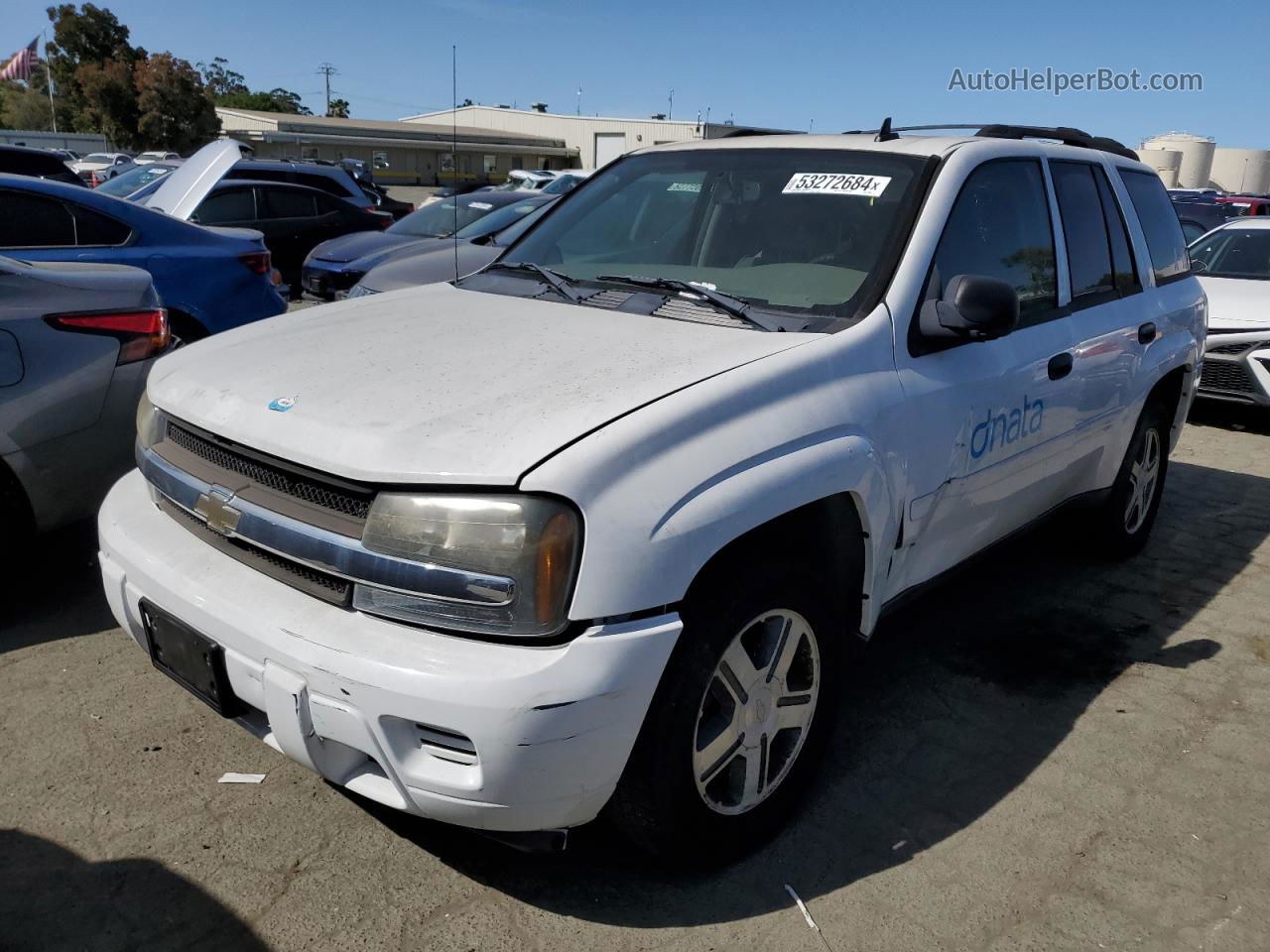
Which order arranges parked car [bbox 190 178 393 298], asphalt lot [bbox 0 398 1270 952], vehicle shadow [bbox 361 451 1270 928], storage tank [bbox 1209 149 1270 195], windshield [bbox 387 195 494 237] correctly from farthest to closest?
storage tank [bbox 1209 149 1270 195], parked car [bbox 190 178 393 298], windshield [bbox 387 195 494 237], vehicle shadow [bbox 361 451 1270 928], asphalt lot [bbox 0 398 1270 952]

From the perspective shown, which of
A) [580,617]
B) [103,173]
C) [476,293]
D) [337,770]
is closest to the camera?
[580,617]

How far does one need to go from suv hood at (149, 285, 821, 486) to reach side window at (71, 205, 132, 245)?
341cm

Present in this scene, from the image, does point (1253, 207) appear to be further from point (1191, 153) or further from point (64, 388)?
point (1191, 153)

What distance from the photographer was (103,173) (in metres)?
24.9

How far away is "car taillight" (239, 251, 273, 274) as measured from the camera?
6203mm

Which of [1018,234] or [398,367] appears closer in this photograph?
[398,367]

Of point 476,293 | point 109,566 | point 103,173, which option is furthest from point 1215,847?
point 103,173

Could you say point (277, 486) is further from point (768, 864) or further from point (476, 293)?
point (768, 864)

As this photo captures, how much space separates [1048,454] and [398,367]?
7.71ft

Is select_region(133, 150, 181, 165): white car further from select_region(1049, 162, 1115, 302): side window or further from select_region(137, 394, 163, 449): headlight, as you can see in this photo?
select_region(1049, 162, 1115, 302): side window

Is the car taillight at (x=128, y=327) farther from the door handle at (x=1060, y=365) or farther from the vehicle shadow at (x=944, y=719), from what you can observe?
the door handle at (x=1060, y=365)

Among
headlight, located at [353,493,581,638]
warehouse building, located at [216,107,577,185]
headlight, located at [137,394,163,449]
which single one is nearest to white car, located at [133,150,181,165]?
warehouse building, located at [216,107,577,185]

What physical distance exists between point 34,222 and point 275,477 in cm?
449

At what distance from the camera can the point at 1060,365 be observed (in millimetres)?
3504
